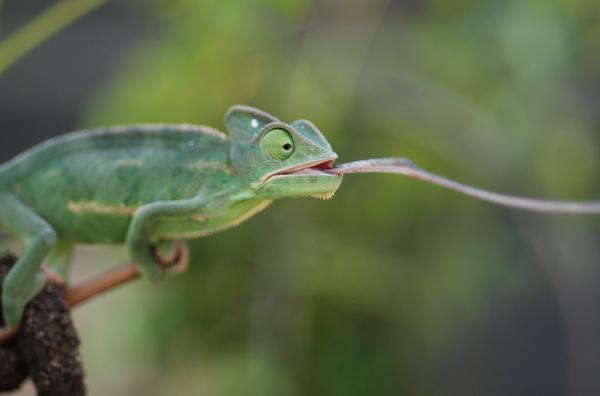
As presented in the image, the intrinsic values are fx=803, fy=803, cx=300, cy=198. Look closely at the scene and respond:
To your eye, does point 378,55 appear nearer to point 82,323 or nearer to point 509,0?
point 509,0

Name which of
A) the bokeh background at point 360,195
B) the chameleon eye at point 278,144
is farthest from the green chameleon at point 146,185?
the bokeh background at point 360,195

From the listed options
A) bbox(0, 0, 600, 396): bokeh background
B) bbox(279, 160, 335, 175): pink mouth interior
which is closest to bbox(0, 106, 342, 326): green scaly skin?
bbox(279, 160, 335, 175): pink mouth interior

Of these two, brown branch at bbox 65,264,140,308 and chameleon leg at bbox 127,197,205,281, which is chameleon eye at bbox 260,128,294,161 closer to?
chameleon leg at bbox 127,197,205,281

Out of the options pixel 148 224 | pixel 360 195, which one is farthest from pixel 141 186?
pixel 360 195

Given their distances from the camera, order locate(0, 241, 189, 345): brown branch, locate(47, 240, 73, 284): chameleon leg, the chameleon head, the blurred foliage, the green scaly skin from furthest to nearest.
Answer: the blurred foliage → locate(47, 240, 73, 284): chameleon leg → locate(0, 241, 189, 345): brown branch → the green scaly skin → the chameleon head

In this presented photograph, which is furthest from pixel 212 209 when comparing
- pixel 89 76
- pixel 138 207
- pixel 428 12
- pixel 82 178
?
pixel 89 76

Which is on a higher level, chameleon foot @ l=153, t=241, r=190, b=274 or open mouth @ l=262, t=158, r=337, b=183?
open mouth @ l=262, t=158, r=337, b=183
